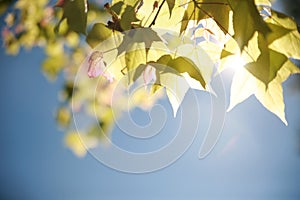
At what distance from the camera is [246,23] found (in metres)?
0.37

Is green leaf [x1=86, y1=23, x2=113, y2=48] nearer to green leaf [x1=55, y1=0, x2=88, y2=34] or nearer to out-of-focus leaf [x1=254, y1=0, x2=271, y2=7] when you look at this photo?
green leaf [x1=55, y1=0, x2=88, y2=34]

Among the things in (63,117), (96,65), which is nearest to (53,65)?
(63,117)

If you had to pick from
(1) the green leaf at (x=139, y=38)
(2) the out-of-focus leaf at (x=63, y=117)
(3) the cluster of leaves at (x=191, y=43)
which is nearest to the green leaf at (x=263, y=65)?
(3) the cluster of leaves at (x=191, y=43)

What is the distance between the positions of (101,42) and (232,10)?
0.15m

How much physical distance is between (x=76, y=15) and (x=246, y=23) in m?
0.18

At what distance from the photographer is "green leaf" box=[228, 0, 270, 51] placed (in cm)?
37

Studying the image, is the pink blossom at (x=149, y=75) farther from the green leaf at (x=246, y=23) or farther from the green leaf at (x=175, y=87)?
the green leaf at (x=246, y=23)

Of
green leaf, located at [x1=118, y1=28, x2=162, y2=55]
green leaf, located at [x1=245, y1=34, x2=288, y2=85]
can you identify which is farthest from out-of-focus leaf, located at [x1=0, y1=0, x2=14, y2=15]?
green leaf, located at [x1=245, y1=34, x2=288, y2=85]

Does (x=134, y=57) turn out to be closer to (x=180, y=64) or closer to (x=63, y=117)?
(x=180, y=64)

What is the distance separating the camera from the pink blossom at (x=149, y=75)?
45cm

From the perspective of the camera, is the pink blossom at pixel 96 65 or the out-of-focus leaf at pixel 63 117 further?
the out-of-focus leaf at pixel 63 117

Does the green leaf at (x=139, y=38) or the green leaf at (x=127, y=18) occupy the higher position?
the green leaf at (x=127, y=18)

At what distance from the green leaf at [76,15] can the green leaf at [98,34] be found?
0.07ft

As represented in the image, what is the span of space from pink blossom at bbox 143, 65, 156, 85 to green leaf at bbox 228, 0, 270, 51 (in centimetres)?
12
